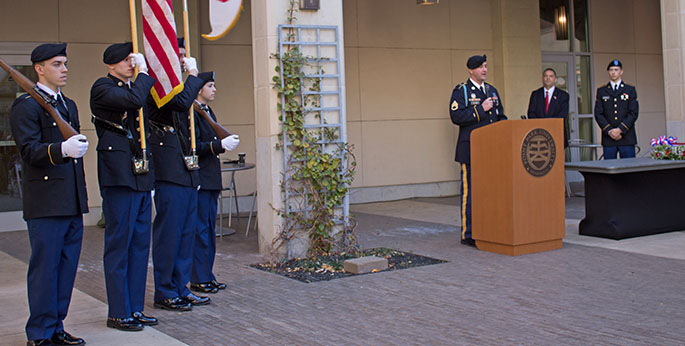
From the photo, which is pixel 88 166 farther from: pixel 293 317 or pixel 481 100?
pixel 293 317

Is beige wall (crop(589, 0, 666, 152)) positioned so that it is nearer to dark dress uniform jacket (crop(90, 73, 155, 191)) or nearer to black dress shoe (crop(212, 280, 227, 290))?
black dress shoe (crop(212, 280, 227, 290))

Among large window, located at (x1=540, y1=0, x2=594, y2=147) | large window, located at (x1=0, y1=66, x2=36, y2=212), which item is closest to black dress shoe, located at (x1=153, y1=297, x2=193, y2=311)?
large window, located at (x1=0, y1=66, x2=36, y2=212)

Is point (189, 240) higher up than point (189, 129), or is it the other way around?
point (189, 129)

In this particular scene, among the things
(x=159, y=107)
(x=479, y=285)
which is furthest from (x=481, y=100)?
(x=159, y=107)

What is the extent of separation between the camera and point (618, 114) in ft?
33.3

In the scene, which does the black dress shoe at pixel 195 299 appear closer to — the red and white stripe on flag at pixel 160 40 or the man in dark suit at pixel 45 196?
the man in dark suit at pixel 45 196

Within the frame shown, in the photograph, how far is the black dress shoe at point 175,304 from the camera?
546 centimetres

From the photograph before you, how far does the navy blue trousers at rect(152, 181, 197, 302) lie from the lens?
5.39 m

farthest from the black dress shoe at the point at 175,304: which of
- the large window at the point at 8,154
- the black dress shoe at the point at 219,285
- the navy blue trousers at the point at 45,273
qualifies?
the large window at the point at 8,154

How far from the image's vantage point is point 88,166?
34.2ft

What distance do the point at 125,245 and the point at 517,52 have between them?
32.9ft

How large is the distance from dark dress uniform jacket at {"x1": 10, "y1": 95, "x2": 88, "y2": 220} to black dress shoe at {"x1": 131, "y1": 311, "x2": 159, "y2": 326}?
919 millimetres

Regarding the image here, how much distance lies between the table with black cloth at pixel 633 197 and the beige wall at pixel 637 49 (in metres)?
6.78

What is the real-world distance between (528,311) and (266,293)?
2.08 metres
